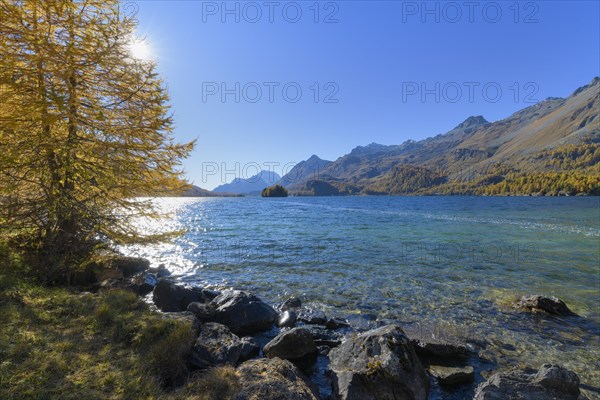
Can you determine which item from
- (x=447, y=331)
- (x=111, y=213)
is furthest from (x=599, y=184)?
(x=111, y=213)

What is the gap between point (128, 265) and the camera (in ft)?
56.4

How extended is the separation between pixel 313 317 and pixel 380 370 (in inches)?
182

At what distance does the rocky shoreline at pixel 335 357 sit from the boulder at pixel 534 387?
0.02 meters

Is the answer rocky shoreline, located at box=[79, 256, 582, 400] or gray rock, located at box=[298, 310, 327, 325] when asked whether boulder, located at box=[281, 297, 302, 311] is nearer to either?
rocky shoreline, located at box=[79, 256, 582, 400]

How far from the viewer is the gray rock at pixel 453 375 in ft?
24.1

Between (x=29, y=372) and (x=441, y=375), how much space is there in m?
8.92

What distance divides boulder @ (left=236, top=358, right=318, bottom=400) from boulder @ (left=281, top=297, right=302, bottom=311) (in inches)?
219

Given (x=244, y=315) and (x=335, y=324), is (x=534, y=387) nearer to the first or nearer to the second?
(x=335, y=324)

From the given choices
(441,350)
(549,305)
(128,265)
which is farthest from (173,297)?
(549,305)

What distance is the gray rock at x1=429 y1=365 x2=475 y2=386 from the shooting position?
7.34 meters

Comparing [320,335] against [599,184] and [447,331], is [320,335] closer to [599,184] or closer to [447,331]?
[447,331]

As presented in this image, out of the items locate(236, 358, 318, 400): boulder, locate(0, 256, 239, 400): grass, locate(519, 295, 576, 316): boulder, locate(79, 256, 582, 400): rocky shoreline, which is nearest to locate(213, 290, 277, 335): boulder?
locate(79, 256, 582, 400): rocky shoreline

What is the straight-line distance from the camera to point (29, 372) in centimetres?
500

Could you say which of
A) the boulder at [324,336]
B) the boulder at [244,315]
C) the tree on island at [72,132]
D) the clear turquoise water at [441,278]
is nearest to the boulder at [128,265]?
the clear turquoise water at [441,278]
